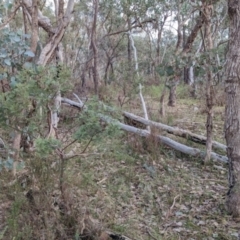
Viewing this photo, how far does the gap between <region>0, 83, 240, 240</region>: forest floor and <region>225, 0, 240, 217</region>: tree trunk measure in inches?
10.2

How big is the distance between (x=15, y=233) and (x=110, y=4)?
8326mm

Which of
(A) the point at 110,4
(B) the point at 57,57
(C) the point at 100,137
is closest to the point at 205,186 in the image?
(C) the point at 100,137

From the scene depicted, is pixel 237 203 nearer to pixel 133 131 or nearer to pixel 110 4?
pixel 133 131

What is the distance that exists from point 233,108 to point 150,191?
53.1 inches

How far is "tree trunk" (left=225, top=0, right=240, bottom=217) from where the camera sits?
9.70 ft

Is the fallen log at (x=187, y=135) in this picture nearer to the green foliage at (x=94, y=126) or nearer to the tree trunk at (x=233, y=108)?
the tree trunk at (x=233, y=108)

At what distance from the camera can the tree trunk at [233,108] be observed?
2.96 m

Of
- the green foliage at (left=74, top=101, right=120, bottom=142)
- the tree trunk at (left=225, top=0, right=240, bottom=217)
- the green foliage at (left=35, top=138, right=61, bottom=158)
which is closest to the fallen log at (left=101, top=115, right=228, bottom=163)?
the tree trunk at (left=225, top=0, right=240, bottom=217)

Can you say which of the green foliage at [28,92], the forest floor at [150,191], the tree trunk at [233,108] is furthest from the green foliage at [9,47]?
the tree trunk at [233,108]

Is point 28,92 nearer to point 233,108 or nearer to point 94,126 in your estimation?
point 94,126

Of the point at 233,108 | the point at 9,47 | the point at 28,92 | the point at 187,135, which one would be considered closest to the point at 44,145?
the point at 28,92

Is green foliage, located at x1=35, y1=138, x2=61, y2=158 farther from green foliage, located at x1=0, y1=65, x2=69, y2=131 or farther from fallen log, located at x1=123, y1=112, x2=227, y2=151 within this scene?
fallen log, located at x1=123, y1=112, x2=227, y2=151

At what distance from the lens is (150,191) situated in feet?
12.5

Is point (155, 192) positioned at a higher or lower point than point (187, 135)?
lower
